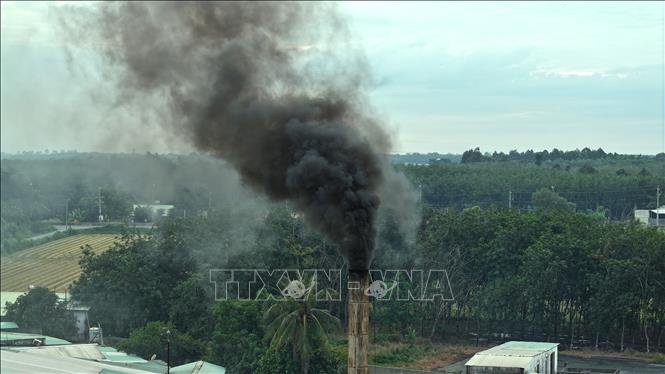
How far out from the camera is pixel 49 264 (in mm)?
41969

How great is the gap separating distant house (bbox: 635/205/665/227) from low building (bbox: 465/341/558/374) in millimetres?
46758

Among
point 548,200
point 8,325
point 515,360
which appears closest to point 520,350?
point 515,360

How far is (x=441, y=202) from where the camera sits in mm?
111938

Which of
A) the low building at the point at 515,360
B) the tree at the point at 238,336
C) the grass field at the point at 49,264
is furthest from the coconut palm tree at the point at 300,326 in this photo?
the grass field at the point at 49,264

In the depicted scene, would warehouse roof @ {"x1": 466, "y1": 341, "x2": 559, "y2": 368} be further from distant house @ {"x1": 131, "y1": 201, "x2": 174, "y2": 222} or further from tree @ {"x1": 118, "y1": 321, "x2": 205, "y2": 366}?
distant house @ {"x1": 131, "y1": 201, "x2": 174, "y2": 222}

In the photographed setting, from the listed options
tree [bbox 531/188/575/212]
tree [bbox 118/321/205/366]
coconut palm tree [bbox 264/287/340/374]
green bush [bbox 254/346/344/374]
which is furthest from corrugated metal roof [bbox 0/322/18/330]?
tree [bbox 531/188/575/212]

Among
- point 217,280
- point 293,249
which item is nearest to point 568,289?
point 293,249

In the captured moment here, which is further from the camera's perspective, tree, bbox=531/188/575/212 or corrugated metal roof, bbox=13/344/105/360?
tree, bbox=531/188/575/212

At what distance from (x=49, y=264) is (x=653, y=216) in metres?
60.3

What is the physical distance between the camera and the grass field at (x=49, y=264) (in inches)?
1215

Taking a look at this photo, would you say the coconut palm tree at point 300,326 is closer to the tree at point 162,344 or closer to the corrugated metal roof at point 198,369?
the corrugated metal roof at point 198,369

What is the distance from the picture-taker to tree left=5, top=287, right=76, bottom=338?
4941 cm

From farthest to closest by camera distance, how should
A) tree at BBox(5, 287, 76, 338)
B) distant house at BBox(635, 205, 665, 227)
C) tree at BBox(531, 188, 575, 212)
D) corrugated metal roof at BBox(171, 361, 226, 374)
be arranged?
tree at BBox(531, 188, 575, 212) → distant house at BBox(635, 205, 665, 227) → tree at BBox(5, 287, 76, 338) → corrugated metal roof at BBox(171, 361, 226, 374)

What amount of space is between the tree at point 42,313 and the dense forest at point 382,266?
5.29 feet
